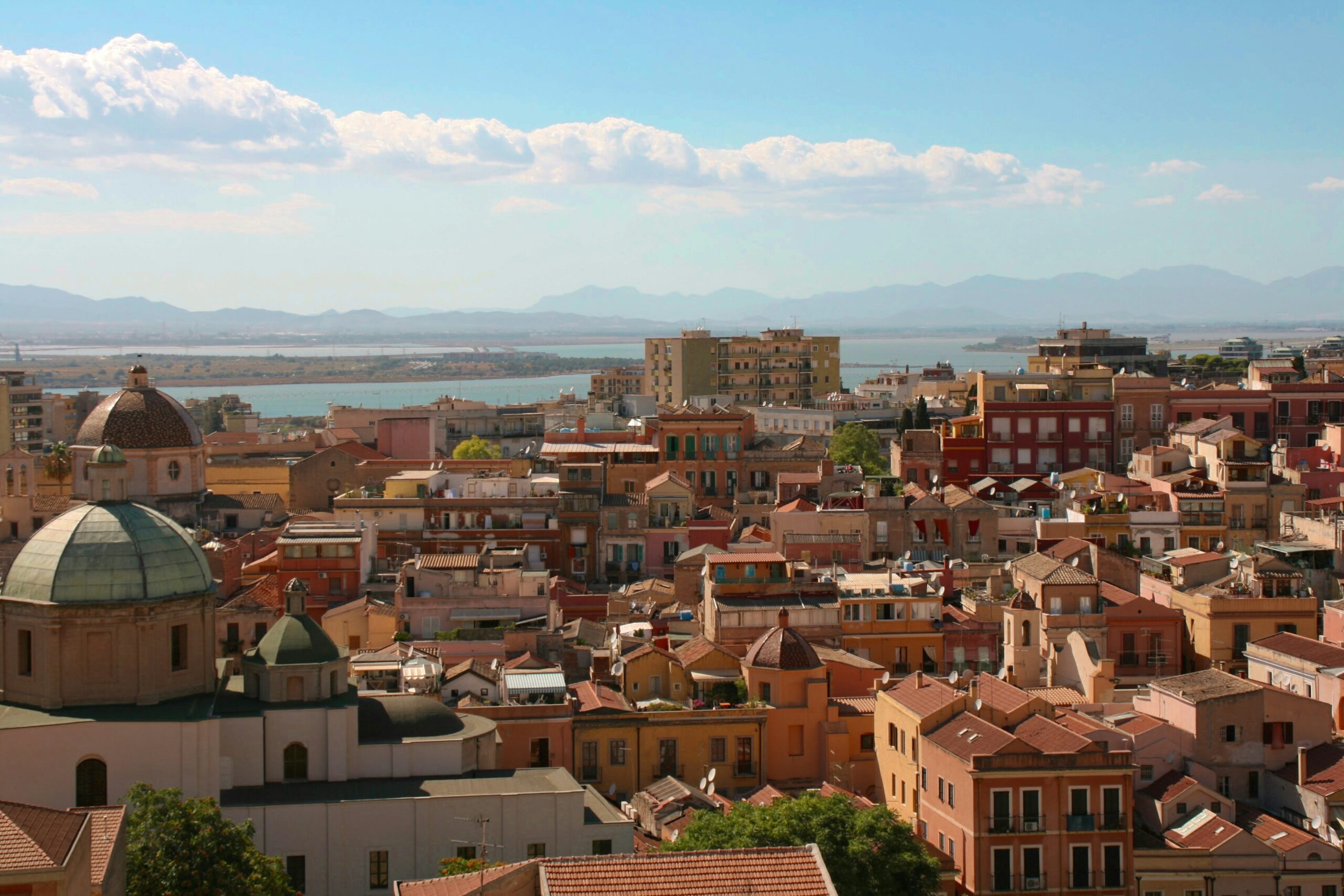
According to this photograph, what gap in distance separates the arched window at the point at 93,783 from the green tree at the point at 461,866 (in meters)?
5.22

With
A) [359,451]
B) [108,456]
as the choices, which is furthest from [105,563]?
[359,451]

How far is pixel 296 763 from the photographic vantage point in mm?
26250

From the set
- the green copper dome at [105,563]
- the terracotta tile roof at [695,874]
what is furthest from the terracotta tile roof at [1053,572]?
the terracotta tile roof at [695,874]

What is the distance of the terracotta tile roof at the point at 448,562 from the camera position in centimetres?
3997

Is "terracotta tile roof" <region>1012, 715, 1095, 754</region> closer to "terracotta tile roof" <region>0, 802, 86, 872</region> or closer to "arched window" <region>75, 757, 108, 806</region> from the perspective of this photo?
"arched window" <region>75, 757, 108, 806</region>

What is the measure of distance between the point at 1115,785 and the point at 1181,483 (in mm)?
24283

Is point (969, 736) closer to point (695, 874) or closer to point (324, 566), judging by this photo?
point (695, 874)

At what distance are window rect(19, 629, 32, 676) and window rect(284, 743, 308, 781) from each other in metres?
4.04

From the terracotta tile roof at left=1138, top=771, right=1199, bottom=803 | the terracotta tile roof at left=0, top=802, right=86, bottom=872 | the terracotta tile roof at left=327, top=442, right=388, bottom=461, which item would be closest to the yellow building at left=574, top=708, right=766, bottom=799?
the terracotta tile roof at left=1138, top=771, right=1199, bottom=803

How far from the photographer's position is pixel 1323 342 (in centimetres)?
12456

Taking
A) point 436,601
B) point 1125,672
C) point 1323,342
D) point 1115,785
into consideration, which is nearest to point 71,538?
point 436,601

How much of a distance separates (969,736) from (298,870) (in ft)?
35.1

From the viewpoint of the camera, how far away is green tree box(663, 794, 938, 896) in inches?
939

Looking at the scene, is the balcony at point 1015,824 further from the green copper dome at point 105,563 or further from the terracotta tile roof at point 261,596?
the terracotta tile roof at point 261,596
